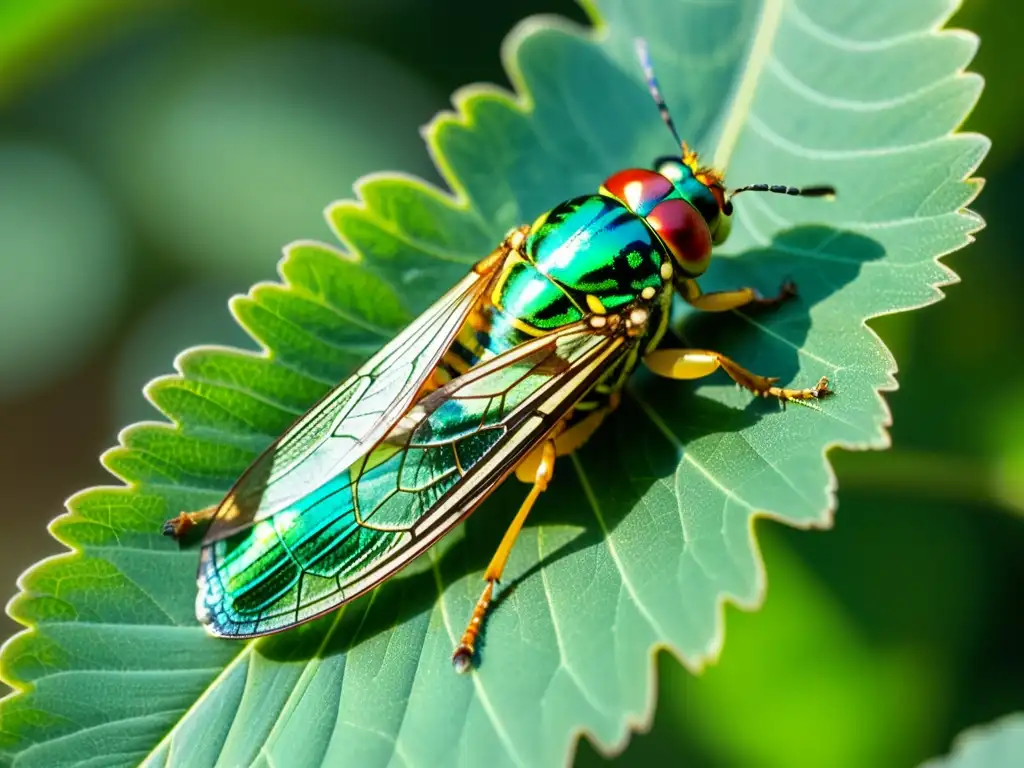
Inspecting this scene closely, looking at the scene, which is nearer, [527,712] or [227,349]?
[527,712]

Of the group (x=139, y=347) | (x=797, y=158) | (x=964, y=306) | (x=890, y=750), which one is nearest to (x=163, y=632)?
(x=797, y=158)

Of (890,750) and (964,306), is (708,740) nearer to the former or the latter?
(890,750)

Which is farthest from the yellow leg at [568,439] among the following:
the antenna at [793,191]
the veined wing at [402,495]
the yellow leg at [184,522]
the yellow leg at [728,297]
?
the yellow leg at [184,522]

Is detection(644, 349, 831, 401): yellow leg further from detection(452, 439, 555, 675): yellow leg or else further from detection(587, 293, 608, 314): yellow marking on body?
detection(452, 439, 555, 675): yellow leg

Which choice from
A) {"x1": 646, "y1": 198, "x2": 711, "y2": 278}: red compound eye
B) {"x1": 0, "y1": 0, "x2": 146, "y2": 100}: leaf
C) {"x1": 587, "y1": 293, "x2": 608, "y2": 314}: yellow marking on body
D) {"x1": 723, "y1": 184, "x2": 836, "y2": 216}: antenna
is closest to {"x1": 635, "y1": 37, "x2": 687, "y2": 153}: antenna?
{"x1": 723, "y1": 184, "x2": 836, "y2": 216}: antenna

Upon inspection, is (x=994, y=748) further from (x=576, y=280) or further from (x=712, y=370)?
(x=576, y=280)

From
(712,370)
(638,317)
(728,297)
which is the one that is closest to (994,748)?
(712,370)
